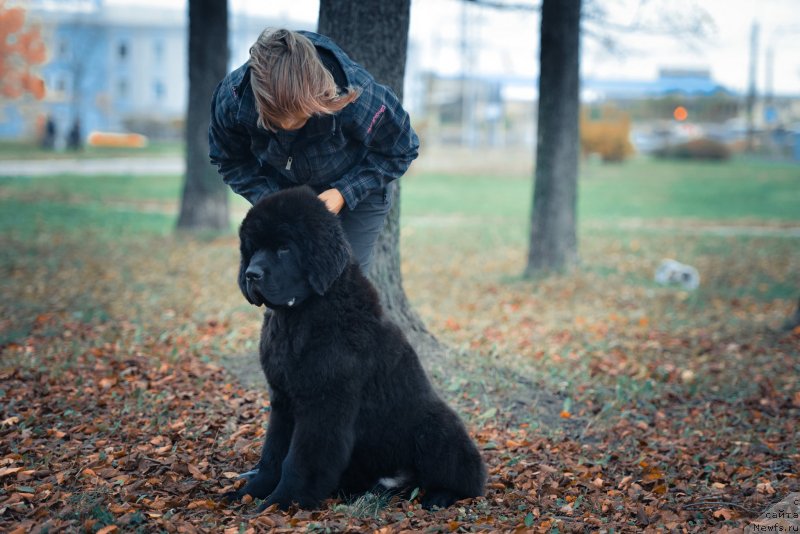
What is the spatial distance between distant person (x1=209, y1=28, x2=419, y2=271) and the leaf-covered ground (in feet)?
5.39

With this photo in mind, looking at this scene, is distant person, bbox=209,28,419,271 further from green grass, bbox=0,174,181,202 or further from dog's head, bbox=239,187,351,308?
green grass, bbox=0,174,181,202

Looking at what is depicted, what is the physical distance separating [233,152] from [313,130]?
58 centimetres

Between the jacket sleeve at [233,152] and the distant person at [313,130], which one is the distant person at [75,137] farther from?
the distant person at [313,130]

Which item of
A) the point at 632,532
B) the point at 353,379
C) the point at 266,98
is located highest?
the point at 266,98

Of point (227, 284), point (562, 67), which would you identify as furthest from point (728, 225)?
point (227, 284)

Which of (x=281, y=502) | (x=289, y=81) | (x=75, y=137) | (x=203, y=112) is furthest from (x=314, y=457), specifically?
(x=75, y=137)

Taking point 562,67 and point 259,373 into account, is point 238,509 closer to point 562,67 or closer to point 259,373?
point 259,373

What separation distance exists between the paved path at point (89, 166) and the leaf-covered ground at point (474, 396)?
1641cm

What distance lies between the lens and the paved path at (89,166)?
27469mm

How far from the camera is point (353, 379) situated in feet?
12.6

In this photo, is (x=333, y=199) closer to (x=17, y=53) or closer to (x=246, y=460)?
(x=246, y=460)

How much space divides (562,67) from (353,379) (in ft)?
27.9

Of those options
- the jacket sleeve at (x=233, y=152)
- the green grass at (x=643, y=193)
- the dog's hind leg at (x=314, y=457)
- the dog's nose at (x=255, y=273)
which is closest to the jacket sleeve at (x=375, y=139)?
the jacket sleeve at (x=233, y=152)

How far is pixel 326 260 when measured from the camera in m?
3.71
